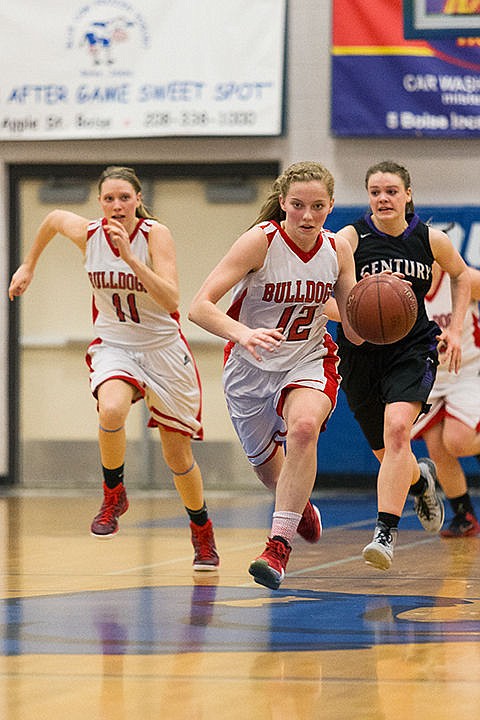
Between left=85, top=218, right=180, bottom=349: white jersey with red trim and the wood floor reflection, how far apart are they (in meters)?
1.05

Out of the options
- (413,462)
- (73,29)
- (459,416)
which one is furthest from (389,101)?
(413,462)

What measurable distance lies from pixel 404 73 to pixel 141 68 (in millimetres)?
2090

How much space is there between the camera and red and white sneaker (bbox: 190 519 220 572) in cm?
604

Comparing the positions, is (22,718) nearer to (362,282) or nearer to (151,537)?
(362,282)

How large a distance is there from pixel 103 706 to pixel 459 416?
15.1ft

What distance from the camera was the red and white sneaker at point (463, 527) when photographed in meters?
7.36

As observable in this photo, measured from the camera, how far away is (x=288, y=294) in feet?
17.5

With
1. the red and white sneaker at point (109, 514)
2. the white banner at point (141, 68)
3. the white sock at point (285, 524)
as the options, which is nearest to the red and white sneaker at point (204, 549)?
the red and white sneaker at point (109, 514)

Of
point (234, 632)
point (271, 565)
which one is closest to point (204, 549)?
point (271, 565)

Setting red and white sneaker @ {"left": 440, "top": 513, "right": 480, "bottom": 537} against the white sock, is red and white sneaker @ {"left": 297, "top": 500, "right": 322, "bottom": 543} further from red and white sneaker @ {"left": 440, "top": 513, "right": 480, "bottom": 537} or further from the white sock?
red and white sneaker @ {"left": 440, "top": 513, "right": 480, "bottom": 537}

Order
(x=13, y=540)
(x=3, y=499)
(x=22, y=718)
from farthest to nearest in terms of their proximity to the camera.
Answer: (x=3, y=499) < (x=13, y=540) < (x=22, y=718)

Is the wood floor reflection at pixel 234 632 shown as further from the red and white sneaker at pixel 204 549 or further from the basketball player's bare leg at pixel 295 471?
the basketball player's bare leg at pixel 295 471

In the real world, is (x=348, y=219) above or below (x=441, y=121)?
below

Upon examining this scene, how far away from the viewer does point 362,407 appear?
6.12 meters
